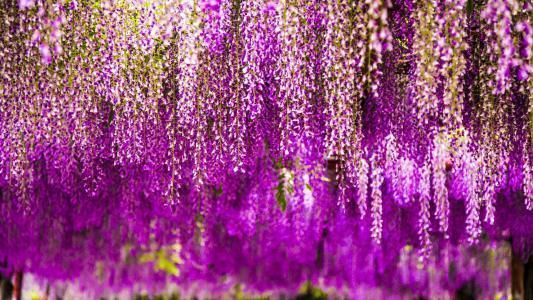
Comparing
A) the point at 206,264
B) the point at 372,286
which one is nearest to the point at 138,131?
the point at 206,264

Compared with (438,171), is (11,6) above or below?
above

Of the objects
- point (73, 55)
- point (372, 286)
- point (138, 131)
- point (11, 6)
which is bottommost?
point (372, 286)

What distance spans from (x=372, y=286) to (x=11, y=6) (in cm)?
526

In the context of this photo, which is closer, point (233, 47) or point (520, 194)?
point (233, 47)

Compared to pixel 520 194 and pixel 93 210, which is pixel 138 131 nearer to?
pixel 93 210

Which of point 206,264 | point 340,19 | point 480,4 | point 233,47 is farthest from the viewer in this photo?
point 206,264

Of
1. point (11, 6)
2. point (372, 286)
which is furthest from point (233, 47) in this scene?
point (372, 286)

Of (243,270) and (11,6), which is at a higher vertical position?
(11,6)

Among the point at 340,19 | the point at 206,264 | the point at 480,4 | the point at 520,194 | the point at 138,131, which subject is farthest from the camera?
the point at 206,264

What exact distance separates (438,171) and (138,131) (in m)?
1.96

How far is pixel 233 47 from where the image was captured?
3445 mm

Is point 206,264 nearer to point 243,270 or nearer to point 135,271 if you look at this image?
point 243,270

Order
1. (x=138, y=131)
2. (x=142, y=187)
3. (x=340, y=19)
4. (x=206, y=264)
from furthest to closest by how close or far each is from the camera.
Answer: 1. (x=206, y=264)
2. (x=142, y=187)
3. (x=138, y=131)
4. (x=340, y=19)

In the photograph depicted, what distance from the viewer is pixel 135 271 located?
23.2 feet
